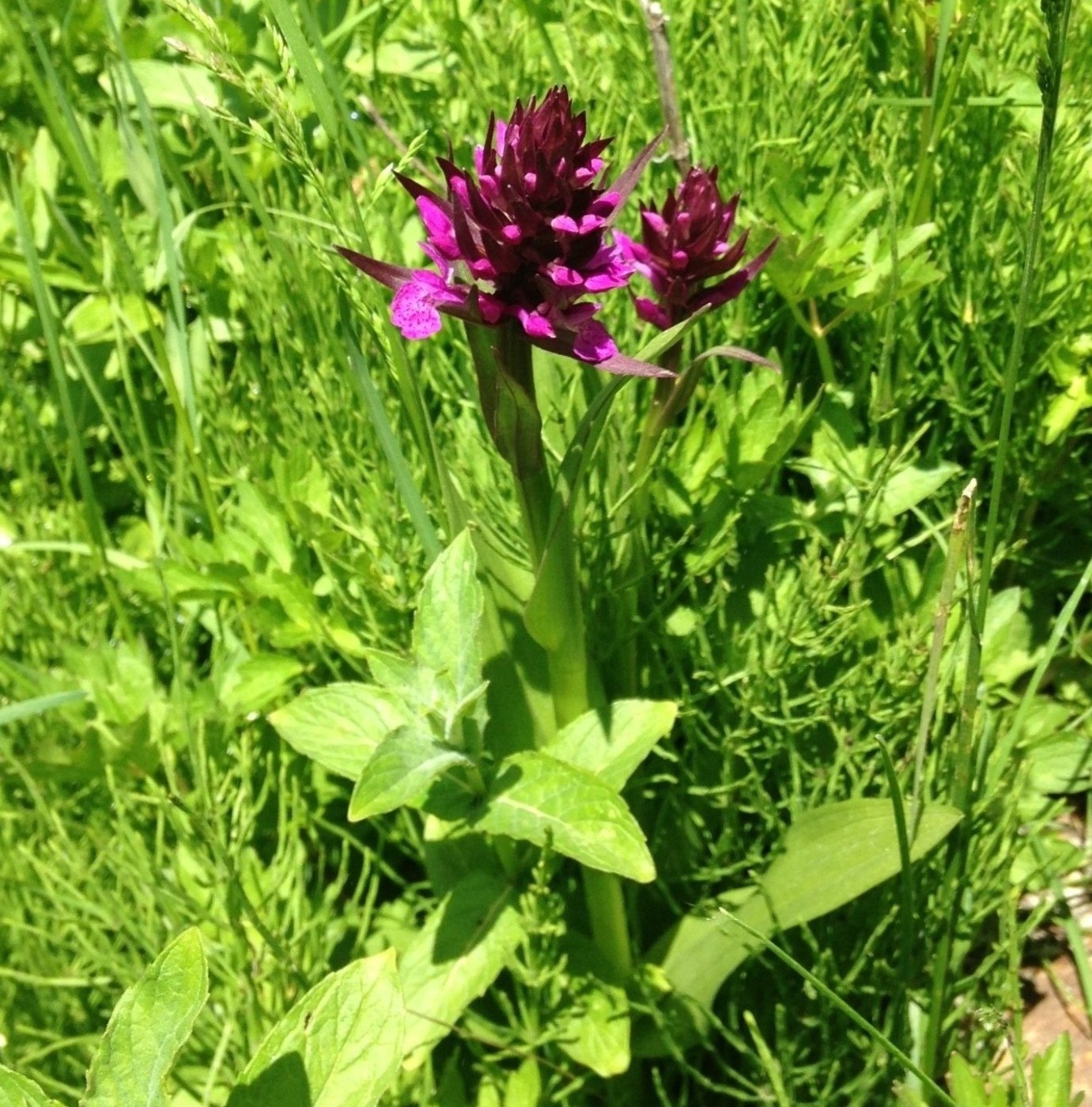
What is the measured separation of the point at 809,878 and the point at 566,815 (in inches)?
10.0

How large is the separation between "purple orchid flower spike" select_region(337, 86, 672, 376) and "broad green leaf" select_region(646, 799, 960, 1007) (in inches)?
18.7

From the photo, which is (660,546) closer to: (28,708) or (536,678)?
(536,678)

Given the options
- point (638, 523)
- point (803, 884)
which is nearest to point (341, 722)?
point (638, 523)

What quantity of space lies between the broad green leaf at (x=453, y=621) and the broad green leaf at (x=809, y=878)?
11.5 inches

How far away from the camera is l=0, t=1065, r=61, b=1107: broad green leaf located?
678 mm

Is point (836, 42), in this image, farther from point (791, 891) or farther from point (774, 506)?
point (791, 891)

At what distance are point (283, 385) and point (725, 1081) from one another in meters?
0.98

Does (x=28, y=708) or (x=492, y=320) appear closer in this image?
(x=492, y=320)

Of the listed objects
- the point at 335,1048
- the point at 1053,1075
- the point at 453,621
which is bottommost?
the point at 1053,1075

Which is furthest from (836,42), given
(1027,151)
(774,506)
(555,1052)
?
(555,1052)

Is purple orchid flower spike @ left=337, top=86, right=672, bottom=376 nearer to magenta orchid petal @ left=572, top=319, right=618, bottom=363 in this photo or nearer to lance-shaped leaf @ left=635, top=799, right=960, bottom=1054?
magenta orchid petal @ left=572, top=319, right=618, bottom=363

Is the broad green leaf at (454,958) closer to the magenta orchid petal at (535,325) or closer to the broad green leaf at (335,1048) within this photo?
the broad green leaf at (335,1048)

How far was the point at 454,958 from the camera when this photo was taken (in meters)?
1.00

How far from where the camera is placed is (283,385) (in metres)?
1.45
